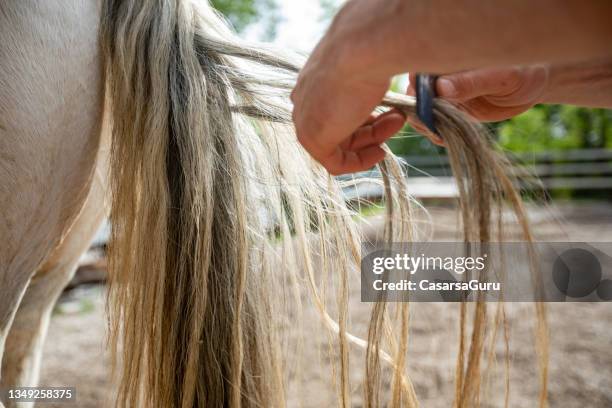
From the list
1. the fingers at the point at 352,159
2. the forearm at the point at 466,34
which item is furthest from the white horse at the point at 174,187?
the forearm at the point at 466,34

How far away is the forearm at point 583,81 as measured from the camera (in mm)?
987

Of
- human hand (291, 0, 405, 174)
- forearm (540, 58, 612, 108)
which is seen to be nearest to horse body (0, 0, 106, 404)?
human hand (291, 0, 405, 174)

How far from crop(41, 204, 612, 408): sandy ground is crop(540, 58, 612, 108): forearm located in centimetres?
94

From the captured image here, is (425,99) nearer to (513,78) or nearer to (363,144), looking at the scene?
(363,144)

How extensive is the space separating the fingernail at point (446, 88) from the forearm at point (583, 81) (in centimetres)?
20

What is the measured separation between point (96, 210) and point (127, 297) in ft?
1.56

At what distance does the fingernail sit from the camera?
880mm

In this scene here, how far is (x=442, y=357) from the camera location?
323cm

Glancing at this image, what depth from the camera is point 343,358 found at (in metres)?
1.02

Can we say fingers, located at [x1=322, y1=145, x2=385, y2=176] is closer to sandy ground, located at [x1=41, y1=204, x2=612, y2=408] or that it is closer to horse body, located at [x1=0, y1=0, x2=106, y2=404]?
horse body, located at [x1=0, y1=0, x2=106, y2=404]

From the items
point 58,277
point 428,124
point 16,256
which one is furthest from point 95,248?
point 428,124

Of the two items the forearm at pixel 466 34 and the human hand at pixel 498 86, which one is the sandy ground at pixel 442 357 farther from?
the forearm at pixel 466 34

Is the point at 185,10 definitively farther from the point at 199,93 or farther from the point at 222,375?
the point at 222,375

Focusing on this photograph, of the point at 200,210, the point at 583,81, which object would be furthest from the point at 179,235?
the point at 583,81
